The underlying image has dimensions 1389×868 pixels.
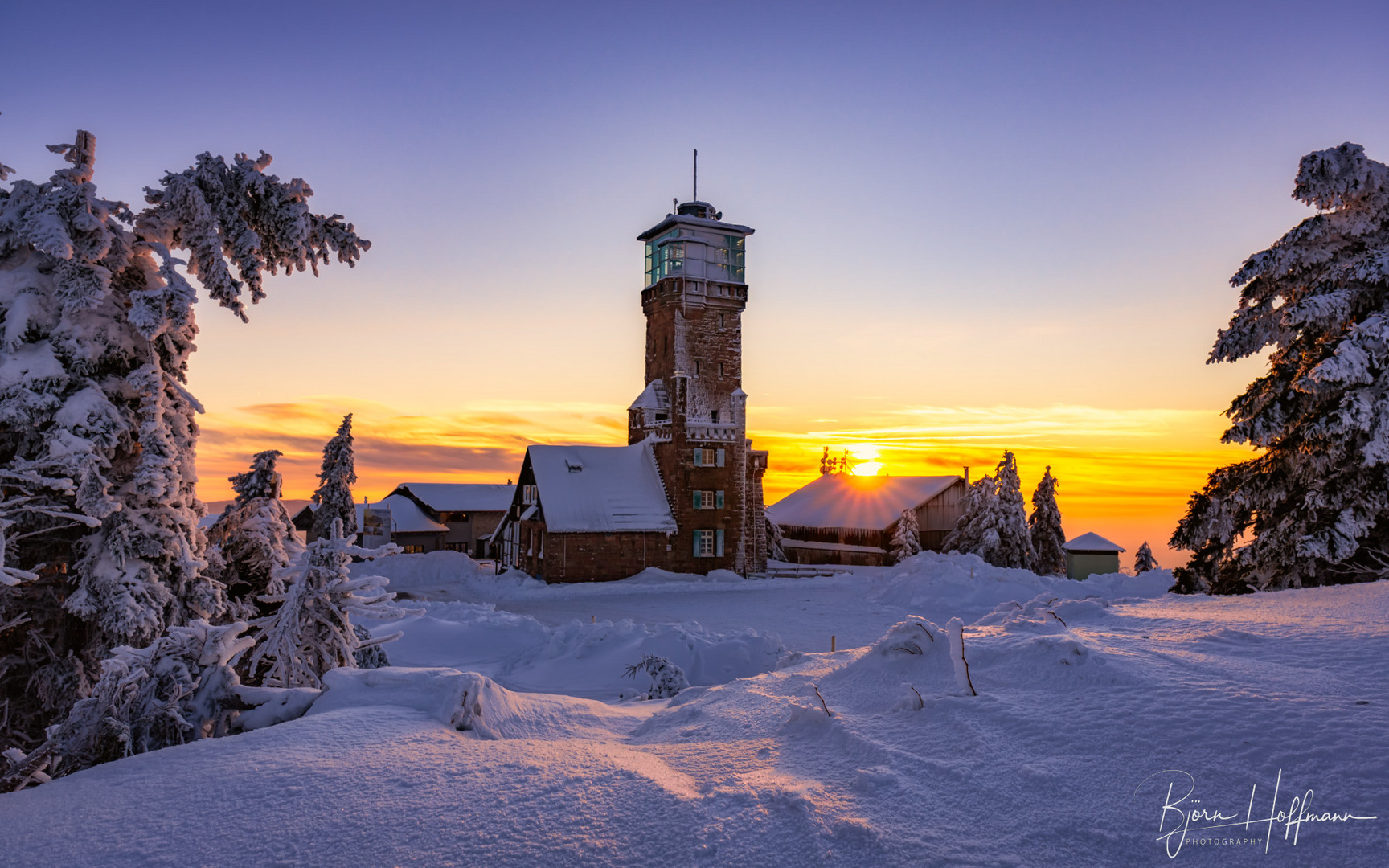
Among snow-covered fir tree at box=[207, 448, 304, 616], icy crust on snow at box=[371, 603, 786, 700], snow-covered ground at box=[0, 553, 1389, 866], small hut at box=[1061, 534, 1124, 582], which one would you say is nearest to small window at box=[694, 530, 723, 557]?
icy crust on snow at box=[371, 603, 786, 700]

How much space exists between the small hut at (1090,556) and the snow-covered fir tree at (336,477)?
143ft

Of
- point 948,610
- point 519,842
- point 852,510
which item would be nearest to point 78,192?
point 519,842

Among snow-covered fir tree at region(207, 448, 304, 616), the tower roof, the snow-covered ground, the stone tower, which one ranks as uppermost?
the tower roof

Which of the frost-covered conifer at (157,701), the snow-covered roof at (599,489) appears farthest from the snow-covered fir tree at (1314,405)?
the snow-covered roof at (599,489)

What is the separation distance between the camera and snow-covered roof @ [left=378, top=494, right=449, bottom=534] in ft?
182

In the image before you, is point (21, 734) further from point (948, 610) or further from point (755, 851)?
point (948, 610)

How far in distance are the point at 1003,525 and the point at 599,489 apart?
80.6ft

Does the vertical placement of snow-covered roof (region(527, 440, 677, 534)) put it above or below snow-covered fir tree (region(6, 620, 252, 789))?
above

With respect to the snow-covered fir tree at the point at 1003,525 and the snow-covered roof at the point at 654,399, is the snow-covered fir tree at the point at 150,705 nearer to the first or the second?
the snow-covered roof at the point at 654,399

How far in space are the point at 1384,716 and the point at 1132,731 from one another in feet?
5.97

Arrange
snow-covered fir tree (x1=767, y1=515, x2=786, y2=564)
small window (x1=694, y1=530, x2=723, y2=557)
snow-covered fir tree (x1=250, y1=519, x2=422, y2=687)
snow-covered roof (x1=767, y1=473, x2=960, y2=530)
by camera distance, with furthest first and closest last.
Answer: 1. snow-covered fir tree (x1=767, y1=515, x2=786, y2=564)
2. snow-covered roof (x1=767, y1=473, x2=960, y2=530)
3. small window (x1=694, y1=530, x2=723, y2=557)
4. snow-covered fir tree (x1=250, y1=519, x2=422, y2=687)

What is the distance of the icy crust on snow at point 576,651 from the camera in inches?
631

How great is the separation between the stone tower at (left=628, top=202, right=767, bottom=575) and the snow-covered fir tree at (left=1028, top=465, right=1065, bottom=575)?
18.1 metres

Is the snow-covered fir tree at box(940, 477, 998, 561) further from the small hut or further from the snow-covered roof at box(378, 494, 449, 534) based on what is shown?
the snow-covered roof at box(378, 494, 449, 534)
